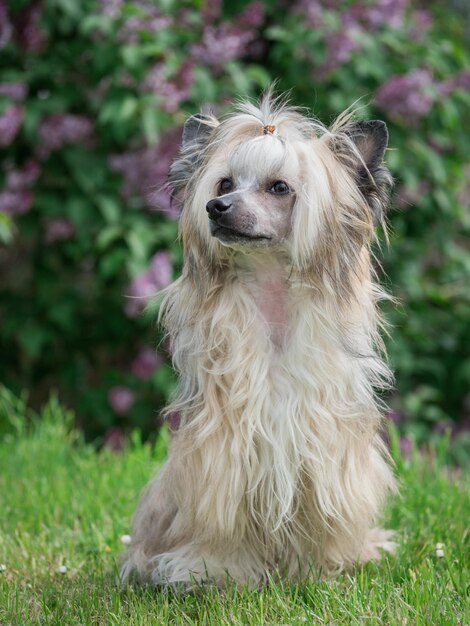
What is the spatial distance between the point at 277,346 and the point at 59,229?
2538 millimetres

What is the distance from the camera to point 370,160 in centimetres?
301

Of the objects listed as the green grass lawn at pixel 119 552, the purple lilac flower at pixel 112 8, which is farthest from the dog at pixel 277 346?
the purple lilac flower at pixel 112 8

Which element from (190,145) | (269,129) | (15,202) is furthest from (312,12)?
(269,129)

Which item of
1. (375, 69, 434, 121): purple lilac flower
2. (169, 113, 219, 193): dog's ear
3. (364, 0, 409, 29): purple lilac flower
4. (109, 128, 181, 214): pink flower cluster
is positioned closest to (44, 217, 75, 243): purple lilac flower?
(109, 128, 181, 214): pink flower cluster

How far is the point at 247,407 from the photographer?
2.99 metres

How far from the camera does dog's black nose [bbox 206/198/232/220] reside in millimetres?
2797

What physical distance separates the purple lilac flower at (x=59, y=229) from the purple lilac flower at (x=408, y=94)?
1701 mm

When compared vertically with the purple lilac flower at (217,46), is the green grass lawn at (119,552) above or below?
below

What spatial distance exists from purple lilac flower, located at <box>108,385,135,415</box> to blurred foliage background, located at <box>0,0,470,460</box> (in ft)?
0.03

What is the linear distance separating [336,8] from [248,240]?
2.88m

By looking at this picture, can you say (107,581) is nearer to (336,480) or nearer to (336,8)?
(336,480)

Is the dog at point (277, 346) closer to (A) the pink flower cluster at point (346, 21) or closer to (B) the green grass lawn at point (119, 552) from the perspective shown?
(B) the green grass lawn at point (119, 552)

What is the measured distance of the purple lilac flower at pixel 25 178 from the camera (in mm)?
5234

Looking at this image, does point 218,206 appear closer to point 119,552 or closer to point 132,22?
point 119,552
